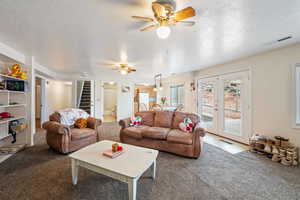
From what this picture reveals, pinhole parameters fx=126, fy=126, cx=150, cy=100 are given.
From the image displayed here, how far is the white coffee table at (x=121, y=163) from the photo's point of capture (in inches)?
53.6

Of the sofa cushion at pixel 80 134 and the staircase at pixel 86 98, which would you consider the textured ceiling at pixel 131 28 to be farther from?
the staircase at pixel 86 98

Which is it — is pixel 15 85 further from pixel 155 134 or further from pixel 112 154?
pixel 155 134

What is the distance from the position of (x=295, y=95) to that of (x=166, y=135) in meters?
2.70

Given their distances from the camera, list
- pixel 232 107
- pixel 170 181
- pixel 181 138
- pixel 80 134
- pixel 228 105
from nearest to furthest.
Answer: pixel 170 181, pixel 181 138, pixel 80 134, pixel 232 107, pixel 228 105

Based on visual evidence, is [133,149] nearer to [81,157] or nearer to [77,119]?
[81,157]

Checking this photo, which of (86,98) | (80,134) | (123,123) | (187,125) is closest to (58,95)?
(86,98)

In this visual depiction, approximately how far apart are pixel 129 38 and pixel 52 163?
2.67 metres

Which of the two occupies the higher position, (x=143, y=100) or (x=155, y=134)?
(x=143, y=100)

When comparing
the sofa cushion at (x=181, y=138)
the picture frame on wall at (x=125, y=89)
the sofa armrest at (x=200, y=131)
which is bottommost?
the sofa cushion at (x=181, y=138)

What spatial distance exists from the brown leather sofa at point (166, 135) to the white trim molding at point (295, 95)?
5.93 feet

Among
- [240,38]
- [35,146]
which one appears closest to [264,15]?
[240,38]

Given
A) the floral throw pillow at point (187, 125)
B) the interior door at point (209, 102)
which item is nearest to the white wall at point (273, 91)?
the interior door at point (209, 102)

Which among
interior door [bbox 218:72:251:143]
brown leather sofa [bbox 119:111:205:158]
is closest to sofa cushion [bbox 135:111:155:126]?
brown leather sofa [bbox 119:111:205:158]

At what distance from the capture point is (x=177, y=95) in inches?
254
